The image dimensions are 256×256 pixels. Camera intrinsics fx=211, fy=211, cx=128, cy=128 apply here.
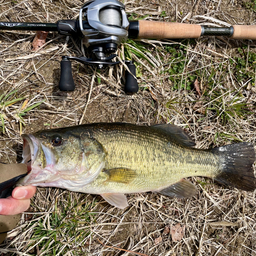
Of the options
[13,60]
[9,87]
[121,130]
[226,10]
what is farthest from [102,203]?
[226,10]

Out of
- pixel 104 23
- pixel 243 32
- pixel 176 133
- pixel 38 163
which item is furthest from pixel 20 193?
pixel 243 32

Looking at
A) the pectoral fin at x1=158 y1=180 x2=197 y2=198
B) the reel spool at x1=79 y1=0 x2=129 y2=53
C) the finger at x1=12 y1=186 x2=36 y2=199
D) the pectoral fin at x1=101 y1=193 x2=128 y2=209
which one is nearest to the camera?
the finger at x1=12 y1=186 x2=36 y2=199

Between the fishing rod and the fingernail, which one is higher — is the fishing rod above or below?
above

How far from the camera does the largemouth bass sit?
211cm

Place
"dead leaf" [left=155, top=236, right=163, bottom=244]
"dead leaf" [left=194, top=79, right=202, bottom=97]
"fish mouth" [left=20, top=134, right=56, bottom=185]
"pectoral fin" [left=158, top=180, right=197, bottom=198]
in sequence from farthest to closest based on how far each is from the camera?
"dead leaf" [left=194, top=79, right=202, bottom=97] → "dead leaf" [left=155, top=236, right=163, bottom=244] → "pectoral fin" [left=158, top=180, right=197, bottom=198] → "fish mouth" [left=20, top=134, right=56, bottom=185]

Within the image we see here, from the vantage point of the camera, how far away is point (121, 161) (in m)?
2.30

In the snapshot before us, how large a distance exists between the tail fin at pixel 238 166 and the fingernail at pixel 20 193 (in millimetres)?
2357

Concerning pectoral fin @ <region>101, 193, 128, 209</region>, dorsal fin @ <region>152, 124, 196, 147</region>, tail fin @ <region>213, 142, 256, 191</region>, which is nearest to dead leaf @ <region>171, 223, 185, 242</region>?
tail fin @ <region>213, 142, 256, 191</region>

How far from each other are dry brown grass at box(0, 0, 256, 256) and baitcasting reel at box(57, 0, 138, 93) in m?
0.39

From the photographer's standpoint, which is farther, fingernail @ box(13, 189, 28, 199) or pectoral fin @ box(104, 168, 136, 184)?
pectoral fin @ box(104, 168, 136, 184)

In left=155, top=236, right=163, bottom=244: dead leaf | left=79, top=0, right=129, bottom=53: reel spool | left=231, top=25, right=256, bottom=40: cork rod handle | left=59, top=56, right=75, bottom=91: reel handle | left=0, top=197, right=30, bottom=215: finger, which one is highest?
left=79, top=0, right=129, bottom=53: reel spool

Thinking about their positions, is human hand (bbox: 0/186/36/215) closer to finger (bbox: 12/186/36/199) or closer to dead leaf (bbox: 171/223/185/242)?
finger (bbox: 12/186/36/199)

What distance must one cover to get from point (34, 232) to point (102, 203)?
92 cm

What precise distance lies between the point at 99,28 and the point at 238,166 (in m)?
2.52
